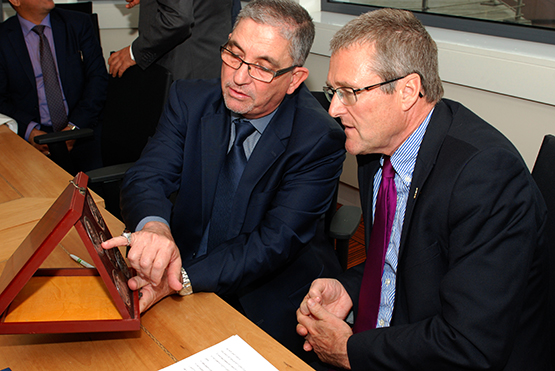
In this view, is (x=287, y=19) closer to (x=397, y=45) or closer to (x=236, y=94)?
(x=236, y=94)

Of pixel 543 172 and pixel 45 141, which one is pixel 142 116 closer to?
pixel 45 141

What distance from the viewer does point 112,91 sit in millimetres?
2418

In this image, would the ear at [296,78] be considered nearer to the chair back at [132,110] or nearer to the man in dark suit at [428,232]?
the man in dark suit at [428,232]

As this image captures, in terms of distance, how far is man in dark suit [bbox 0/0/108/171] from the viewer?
10.0ft

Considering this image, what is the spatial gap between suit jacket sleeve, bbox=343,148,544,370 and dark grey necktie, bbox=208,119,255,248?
0.76 m

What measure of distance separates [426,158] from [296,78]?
660mm

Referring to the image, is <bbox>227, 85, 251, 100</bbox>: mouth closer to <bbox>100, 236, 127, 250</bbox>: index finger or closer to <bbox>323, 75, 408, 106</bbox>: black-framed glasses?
<bbox>323, 75, 408, 106</bbox>: black-framed glasses

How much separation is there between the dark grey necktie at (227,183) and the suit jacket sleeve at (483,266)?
2.49 feet

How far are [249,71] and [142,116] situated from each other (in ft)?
2.72

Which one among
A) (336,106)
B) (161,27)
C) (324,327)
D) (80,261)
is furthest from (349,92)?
(161,27)

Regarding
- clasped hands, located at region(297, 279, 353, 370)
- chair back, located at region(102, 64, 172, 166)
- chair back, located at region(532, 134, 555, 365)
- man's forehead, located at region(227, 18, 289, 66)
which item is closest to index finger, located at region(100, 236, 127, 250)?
clasped hands, located at region(297, 279, 353, 370)

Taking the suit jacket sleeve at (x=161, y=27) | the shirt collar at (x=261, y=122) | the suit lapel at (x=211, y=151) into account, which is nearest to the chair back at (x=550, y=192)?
the shirt collar at (x=261, y=122)

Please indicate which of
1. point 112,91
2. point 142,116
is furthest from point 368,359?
point 112,91

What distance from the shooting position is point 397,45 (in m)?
1.21
